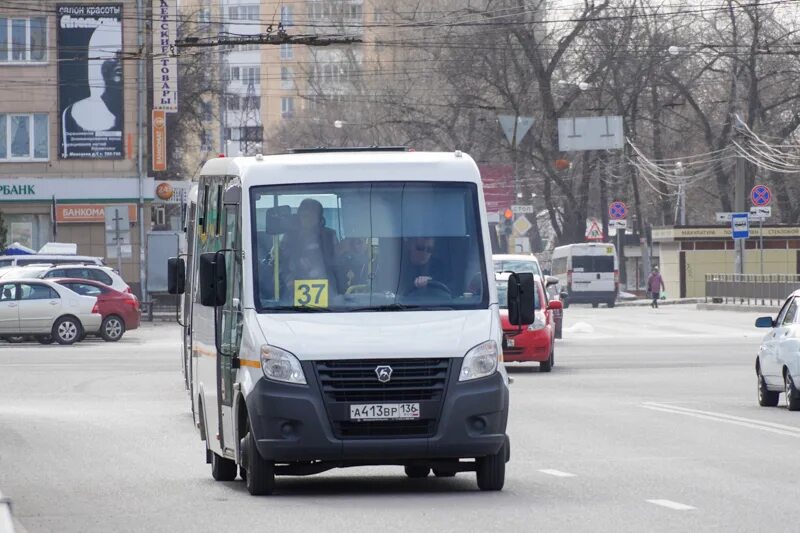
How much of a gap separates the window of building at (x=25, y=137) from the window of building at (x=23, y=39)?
1.97m

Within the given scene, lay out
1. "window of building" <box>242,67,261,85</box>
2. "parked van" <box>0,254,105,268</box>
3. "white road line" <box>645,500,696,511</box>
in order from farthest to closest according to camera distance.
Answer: "window of building" <box>242,67,261,85</box>
"parked van" <box>0,254,105,268</box>
"white road line" <box>645,500,696,511</box>

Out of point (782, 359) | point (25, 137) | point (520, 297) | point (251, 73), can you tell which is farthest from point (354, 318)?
point (251, 73)

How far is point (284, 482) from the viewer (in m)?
13.4

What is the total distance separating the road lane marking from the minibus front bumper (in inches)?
Result: 246

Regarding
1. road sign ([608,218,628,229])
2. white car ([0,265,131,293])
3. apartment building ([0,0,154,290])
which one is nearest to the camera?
white car ([0,265,131,293])

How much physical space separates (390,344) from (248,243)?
4.80 feet

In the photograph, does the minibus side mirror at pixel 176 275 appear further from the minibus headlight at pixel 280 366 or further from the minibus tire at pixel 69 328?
the minibus tire at pixel 69 328

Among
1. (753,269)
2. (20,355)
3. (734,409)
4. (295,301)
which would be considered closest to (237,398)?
(295,301)

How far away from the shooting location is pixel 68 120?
6197 centimetres

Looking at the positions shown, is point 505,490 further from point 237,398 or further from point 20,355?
point 20,355

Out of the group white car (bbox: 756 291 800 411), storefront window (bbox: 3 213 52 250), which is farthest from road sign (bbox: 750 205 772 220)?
white car (bbox: 756 291 800 411)

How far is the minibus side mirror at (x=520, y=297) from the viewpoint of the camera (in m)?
12.4

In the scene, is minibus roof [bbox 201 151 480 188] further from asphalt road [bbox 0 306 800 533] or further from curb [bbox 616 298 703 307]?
curb [bbox 616 298 703 307]

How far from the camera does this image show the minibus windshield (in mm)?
12180
